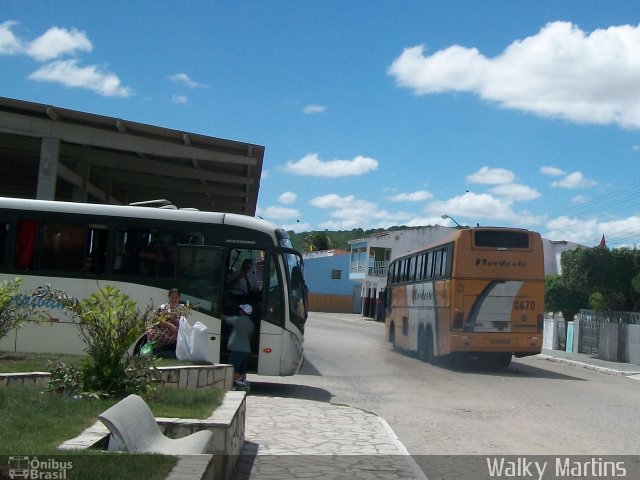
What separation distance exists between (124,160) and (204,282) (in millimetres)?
10919

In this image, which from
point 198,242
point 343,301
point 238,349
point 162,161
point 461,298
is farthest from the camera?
point 343,301

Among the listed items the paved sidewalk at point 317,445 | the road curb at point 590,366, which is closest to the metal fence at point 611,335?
the road curb at point 590,366

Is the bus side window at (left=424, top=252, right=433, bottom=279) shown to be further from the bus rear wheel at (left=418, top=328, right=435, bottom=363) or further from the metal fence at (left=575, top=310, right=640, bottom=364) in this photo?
the metal fence at (left=575, top=310, right=640, bottom=364)

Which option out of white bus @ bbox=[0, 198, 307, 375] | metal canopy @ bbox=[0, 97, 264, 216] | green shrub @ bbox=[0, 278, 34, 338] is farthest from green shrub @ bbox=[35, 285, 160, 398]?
metal canopy @ bbox=[0, 97, 264, 216]

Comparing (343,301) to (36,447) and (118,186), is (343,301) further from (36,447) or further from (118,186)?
(36,447)

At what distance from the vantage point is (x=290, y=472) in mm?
7484

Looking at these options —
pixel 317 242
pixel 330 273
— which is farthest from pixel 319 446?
pixel 317 242

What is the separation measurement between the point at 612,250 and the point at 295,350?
59.9 ft

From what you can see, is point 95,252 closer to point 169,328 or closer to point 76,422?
point 169,328

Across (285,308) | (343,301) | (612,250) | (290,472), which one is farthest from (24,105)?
(343,301)

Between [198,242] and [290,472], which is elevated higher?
[198,242]

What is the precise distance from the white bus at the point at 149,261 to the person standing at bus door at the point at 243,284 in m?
0.12

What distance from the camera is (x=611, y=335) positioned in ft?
93.7

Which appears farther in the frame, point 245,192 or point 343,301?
point 343,301
